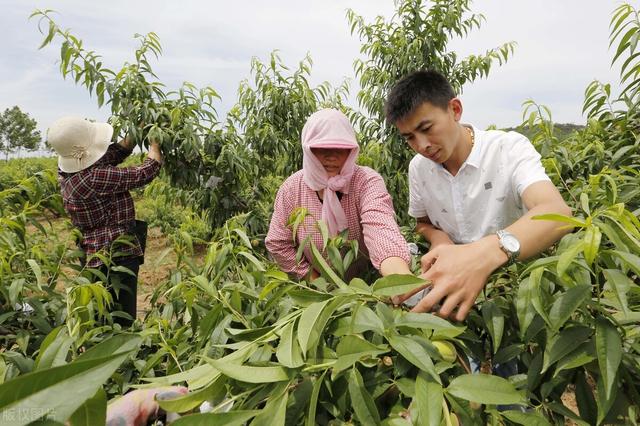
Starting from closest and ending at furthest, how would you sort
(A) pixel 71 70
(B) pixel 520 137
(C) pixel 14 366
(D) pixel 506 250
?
(D) pixel 506 250 < (C) pixel 14 366 < (B) pixel 520 137 < (A) pixel 71 70

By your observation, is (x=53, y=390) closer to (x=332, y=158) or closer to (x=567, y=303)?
(x=567, y=303)

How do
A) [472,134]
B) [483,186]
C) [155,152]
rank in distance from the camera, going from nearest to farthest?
1. [483,186]
2. [472,134]
3. [155,152]

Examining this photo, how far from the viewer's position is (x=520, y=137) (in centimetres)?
143

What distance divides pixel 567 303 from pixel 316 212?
110 cm

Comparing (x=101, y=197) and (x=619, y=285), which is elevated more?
(x=101, y=197)

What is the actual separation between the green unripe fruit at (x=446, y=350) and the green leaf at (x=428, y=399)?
8 cm

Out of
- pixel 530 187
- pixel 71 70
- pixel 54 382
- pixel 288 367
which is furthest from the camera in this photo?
pixel 71 70

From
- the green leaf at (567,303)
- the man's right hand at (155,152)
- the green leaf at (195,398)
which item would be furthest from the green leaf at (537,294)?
the man's right hand at (155,152)

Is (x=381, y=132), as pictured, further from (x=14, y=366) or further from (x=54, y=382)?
(x=54, y=382)

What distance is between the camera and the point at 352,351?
0.59 m

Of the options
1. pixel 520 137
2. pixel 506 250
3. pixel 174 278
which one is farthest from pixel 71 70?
pixel 506 250

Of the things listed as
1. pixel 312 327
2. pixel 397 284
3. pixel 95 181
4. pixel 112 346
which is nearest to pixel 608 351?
pixel 397 284

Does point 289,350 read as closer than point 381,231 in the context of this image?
Yes

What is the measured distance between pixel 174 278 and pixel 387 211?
0.79 metres
